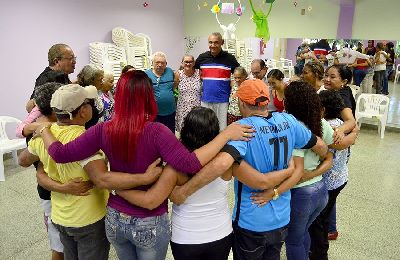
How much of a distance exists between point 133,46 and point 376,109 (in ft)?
15.5

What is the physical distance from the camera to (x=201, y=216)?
1.50 metres

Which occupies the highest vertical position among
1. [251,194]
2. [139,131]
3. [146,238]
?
[139,131]

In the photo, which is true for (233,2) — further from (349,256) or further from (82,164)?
(82,164)

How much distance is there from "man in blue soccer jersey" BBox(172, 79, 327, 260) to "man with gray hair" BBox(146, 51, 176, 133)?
8.71 feet

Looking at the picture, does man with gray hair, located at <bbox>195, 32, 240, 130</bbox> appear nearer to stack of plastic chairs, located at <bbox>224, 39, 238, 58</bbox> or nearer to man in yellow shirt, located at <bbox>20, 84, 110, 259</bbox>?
man in yellow shirt, located at <bbox>20, 84, 110, 259</bbox>

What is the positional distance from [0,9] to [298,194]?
4.78 meters

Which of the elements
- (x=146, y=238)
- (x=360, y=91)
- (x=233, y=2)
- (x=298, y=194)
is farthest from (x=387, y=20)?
(x=146, y=238)

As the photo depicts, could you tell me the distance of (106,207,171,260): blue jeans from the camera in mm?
1484

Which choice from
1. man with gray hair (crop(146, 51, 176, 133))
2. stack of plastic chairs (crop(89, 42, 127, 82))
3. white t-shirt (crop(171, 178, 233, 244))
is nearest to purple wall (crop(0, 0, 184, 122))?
stack of plastic chairs (crop(89, 42, 127, 82))

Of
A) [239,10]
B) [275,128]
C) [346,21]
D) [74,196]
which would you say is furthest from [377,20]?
[74,196]

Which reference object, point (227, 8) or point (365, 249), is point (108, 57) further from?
point (365, 249)

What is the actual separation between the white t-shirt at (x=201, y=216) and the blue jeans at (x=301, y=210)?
55cm

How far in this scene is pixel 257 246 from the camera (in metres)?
1.65

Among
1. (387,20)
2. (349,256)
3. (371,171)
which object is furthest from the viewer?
(387,20)
